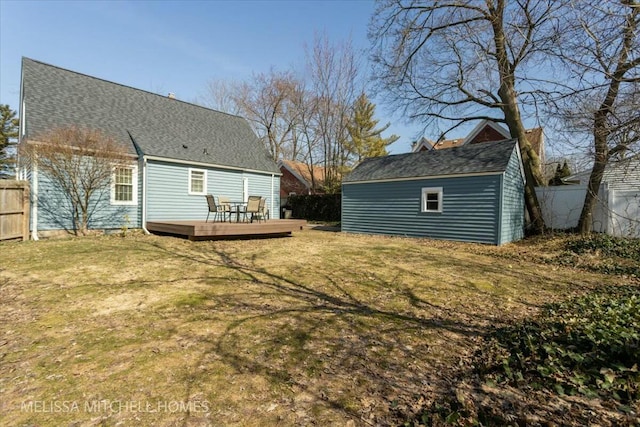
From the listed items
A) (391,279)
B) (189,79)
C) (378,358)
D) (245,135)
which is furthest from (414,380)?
(189,79)

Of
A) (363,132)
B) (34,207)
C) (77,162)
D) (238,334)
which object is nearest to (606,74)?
(238,334)

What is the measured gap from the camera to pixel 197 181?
45.2 ft

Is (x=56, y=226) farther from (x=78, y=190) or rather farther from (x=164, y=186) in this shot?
(x=164, y=186)

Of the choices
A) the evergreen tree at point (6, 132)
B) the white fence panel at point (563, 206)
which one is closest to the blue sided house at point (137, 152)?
the white fence panel at point (563, 206)

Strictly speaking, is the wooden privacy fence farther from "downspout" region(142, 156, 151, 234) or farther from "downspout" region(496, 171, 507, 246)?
"downspout" region(496, 171, 507, 246)

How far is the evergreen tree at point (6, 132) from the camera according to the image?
2270 cm

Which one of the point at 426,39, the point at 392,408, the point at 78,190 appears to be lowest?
the point at 392,408

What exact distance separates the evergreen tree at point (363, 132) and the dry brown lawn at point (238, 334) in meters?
20.2

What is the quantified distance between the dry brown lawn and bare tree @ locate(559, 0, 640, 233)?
2807 millimetres

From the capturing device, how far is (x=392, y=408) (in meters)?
2.31

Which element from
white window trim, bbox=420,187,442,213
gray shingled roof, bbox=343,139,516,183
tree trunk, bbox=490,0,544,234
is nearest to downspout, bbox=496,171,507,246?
gray shingled roof, bbox=343,139,516,183

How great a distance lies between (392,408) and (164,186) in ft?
41.5

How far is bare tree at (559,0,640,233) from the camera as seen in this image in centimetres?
437

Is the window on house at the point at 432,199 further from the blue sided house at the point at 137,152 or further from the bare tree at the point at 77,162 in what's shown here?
the bare tree at the point at 77,162
